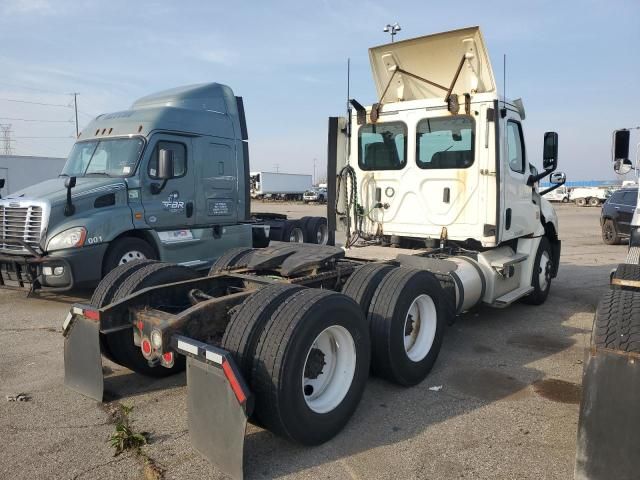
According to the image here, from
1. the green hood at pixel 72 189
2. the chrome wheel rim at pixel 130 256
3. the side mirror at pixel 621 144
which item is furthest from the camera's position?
the chrome wheel rim at pixel 130 256

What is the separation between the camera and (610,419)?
269 centimetres

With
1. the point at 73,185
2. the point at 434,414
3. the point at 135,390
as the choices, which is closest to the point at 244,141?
the point at 73,185

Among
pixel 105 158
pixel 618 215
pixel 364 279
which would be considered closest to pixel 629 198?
pixel 618 215

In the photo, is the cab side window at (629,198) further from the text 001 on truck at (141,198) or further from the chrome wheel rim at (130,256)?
the chrome wheel rim at (130,256)

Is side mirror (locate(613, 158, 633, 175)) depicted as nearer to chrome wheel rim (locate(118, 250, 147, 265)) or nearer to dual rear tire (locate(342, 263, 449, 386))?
dual rear tire (locate(342, 263, 449, 386))

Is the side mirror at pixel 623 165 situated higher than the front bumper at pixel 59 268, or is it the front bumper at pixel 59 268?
the side mirror at pixel 623 165

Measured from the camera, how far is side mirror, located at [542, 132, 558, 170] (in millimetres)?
6816

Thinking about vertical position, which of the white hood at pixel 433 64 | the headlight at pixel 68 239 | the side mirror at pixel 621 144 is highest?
the white hood at pixel 433 64

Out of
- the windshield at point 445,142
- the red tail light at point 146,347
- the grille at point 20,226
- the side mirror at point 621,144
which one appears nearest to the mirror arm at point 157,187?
the grille at point 20,226

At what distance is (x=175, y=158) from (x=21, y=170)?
2252cm

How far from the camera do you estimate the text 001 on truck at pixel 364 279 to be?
3.16m

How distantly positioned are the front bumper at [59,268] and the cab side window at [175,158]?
5.31ft

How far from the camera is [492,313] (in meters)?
7.18

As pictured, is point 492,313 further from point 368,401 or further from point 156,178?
point 156,178
